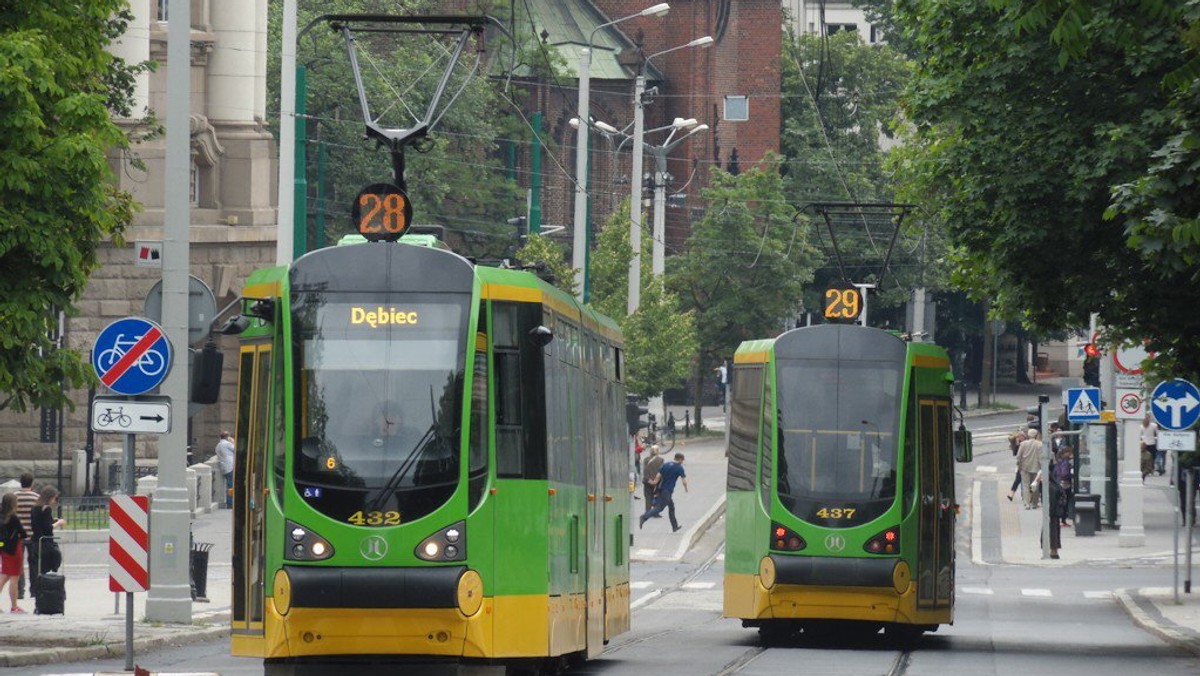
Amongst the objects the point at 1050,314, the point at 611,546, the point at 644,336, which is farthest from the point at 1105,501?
the point at 611,546

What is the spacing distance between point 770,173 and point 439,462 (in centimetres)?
6866

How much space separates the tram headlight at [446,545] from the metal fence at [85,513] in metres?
24.5

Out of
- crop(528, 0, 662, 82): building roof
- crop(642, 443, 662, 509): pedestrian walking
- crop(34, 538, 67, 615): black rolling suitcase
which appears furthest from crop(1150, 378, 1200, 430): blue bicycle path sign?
crop(528, 0, 662, 82): building roof

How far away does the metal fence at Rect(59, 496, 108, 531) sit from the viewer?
38131 millimetres

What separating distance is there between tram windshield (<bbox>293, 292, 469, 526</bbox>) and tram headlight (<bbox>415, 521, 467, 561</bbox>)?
→ 18 centimetres

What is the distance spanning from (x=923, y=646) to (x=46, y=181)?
32.5 ft

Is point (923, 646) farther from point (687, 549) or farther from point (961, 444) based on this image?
point (687, 549)

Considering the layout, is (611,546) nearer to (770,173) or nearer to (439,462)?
(439,462)

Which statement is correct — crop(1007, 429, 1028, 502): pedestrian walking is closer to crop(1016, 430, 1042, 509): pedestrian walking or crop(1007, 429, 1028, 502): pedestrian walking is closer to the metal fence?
crop(1016, 430, 1042, 509): pedestrian walking

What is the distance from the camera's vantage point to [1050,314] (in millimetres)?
25547

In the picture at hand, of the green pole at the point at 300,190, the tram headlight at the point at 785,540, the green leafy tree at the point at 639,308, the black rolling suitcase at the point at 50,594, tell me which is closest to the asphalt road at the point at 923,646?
the tram headlight at the point at 785,540

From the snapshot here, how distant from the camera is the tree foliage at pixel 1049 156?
23.2 m

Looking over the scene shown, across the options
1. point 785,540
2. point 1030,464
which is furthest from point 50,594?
point 1030,464

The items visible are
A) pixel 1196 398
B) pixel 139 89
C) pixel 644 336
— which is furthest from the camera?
pixel 644 336
